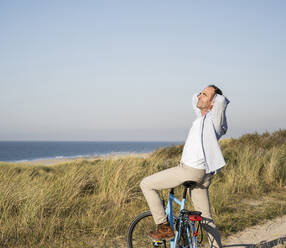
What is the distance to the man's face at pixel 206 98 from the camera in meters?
3.77

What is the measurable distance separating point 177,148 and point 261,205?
40.1 ft

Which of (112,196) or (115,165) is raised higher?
(115,165)

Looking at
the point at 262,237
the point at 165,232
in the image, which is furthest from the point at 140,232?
the point at 262,237

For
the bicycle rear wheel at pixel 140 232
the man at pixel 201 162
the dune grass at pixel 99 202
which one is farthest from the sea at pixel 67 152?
the man at pixel 201 162

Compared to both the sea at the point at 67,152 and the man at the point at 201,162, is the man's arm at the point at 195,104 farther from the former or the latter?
the sea at the point at 67,152

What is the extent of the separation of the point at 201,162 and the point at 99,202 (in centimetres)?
421

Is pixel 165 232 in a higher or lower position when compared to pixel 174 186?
lower

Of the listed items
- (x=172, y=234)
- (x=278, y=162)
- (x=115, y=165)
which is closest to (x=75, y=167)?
(x=115, y=165)

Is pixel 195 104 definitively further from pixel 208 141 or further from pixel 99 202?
pixel 99 202

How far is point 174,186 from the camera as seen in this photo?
3.74 meters

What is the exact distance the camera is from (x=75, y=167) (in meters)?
8.66

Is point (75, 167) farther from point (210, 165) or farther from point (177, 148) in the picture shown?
point (177, 148)

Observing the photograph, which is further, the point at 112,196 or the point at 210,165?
the point at 112,196

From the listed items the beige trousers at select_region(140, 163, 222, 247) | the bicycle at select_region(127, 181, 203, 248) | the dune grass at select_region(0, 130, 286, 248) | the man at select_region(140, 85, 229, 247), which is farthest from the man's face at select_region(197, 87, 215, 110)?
the dune grass at select_region(0, 130, 286, 248)
